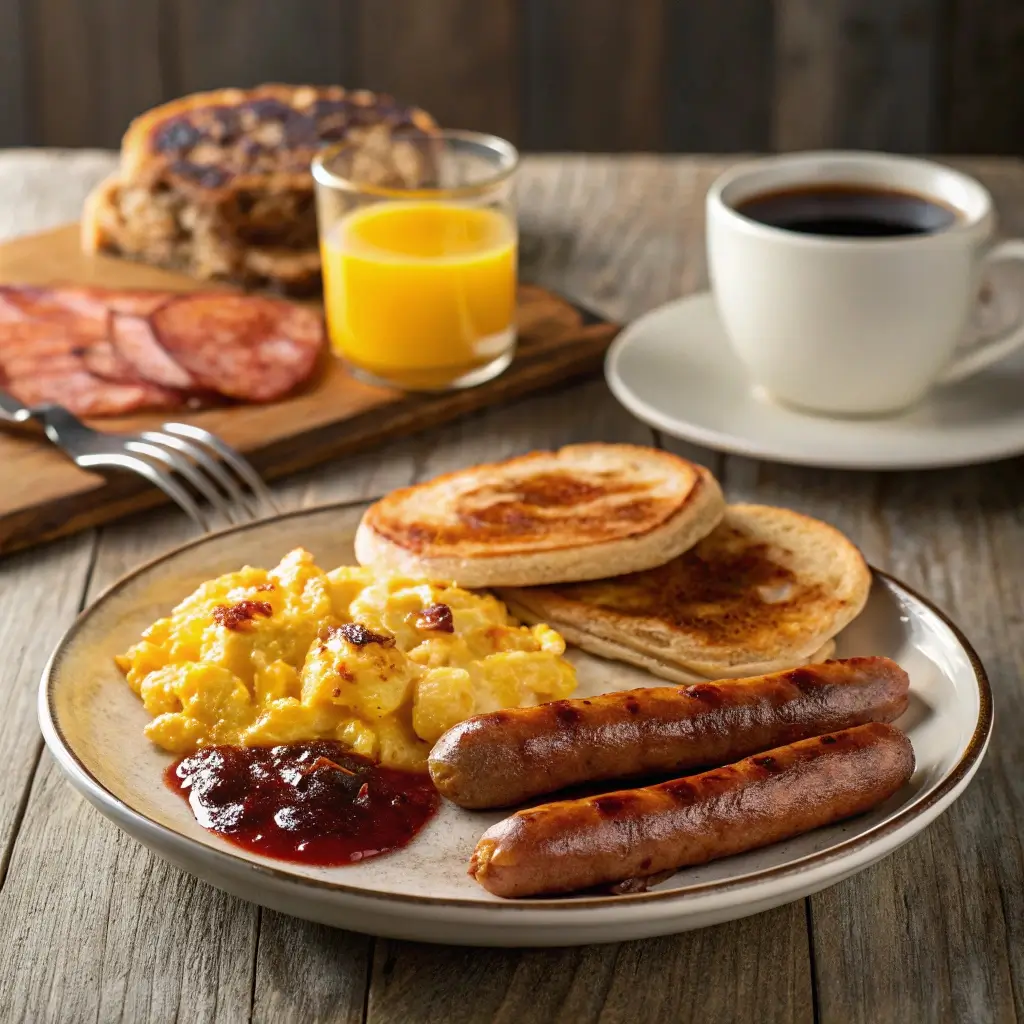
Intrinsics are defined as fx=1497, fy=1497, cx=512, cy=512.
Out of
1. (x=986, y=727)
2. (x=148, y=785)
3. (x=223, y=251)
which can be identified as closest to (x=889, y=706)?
(x=986, y=727)

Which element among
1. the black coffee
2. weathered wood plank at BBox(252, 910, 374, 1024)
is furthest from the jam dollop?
the black coffee

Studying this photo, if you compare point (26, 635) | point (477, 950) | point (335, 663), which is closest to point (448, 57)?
point (26, 635)

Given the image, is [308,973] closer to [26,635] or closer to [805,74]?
[26,635]

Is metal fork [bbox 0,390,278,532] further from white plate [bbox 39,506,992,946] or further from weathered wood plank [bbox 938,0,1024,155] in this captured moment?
weathered wood plank [bbox 938,0,1024,155]

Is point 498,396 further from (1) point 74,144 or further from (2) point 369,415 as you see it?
(1) point 74,144

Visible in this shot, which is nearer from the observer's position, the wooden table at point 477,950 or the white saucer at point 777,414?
the wooden table at point 477,950

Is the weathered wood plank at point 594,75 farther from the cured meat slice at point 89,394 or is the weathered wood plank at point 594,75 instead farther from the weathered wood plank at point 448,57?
the cured meat slice at point 89,394

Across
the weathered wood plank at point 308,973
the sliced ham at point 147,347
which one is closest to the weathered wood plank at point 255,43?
the sliced ham at point 147,347
